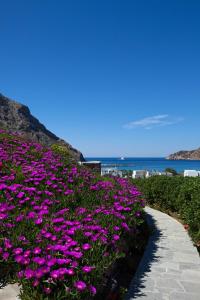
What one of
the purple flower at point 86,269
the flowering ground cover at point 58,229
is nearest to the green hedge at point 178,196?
the flowering ground cover at point 58,229

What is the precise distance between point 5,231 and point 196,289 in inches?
110

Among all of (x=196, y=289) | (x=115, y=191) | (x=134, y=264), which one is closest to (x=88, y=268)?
(x=196, y=289)

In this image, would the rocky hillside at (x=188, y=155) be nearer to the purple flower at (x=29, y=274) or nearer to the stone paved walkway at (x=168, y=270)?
the stone paved walkway at (x=168, y=270)

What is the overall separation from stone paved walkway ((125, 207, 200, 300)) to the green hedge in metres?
0.47

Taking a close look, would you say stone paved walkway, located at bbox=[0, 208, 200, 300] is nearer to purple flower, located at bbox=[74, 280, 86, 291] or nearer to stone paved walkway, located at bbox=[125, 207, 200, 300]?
stone paved walkway, located at bbox=[125, 207, 200, 300]

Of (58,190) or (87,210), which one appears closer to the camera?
(87,210)

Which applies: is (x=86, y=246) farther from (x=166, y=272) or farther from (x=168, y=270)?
(x=168, y=270)

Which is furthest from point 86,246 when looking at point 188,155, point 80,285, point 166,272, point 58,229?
point 188,155

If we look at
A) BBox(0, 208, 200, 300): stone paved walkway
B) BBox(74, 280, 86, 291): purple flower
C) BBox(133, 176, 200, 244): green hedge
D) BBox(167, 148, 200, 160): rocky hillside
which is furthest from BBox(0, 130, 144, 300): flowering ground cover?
BBox(167, 148, 200, 160): rocky hillside

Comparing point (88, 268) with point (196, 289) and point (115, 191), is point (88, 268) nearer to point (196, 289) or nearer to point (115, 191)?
point (196, 289)

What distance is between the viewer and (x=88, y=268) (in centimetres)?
362

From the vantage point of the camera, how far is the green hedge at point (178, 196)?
25.2 feet

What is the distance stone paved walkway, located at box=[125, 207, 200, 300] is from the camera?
4.83 m

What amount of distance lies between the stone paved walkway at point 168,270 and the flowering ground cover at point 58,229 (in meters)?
0.57
